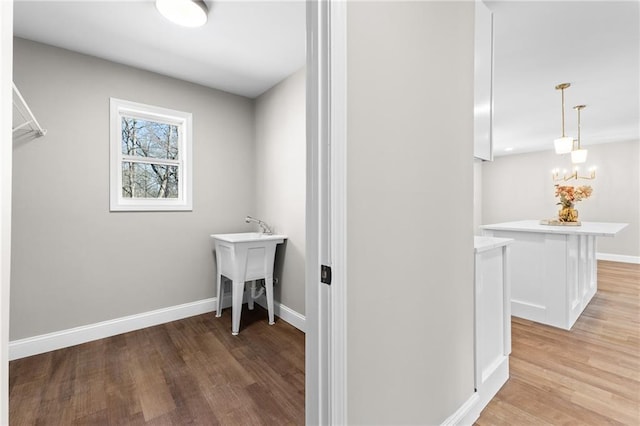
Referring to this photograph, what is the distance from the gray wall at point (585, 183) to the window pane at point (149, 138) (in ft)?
25.1

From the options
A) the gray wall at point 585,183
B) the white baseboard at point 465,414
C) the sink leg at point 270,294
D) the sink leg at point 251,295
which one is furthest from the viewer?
the gray wall at point 585,183

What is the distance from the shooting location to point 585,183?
19.6ft

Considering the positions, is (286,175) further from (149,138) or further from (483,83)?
(483,83)

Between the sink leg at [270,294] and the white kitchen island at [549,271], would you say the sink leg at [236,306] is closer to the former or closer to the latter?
the sink leg at [270,294]

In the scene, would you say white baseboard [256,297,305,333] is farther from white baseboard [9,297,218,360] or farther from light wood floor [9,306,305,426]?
white baseboard [9,297,218,360]

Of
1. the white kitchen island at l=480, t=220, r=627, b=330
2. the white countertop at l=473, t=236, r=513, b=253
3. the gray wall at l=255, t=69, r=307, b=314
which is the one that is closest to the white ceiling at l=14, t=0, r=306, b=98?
the gray wall at l=255, t=69, r=307, b=314

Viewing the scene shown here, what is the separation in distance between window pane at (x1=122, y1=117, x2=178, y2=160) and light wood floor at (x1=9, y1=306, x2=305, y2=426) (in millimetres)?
1773

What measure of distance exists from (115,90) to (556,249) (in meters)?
4.34

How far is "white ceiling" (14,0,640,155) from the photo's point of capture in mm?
1942

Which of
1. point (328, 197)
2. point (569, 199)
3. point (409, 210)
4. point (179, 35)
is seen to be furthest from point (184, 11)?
point (569, 199)

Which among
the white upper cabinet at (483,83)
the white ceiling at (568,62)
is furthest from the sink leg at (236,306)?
the white ceiling at (568,62)

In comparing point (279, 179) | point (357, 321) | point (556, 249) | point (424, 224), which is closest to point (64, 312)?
point (279, 179)

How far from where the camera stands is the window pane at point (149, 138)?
2.77m

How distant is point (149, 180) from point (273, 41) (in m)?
1.86
